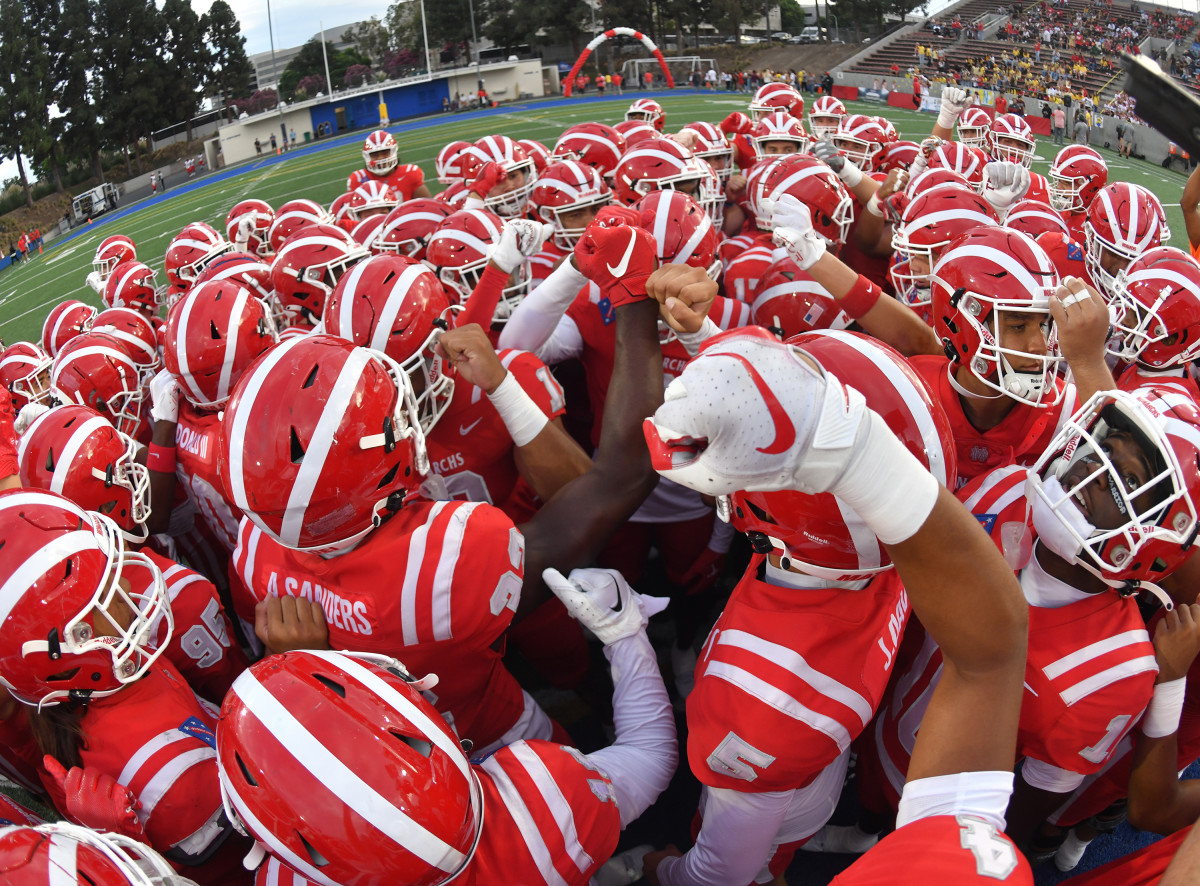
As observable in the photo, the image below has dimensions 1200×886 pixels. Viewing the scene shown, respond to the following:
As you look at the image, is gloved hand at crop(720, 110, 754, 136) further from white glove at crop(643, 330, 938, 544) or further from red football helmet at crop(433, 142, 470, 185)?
white glove at crop(643, 330, 938, 544)

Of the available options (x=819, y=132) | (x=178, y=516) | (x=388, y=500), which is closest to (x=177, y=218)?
(x=819, y=132)

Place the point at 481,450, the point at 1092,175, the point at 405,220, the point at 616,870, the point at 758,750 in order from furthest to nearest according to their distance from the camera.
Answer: the point at 1092,175
the point at 405,220
the point at 481,450
the point at 616,870
the point at 758,750

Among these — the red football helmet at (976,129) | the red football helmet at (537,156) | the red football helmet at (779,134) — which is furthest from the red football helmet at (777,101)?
the red football helmet at (537,156)

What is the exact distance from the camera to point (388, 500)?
7.33ft

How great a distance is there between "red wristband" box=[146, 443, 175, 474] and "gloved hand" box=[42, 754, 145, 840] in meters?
2.10

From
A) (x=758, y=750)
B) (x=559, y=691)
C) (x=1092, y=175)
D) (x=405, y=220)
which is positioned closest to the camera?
(x=758, y=750)

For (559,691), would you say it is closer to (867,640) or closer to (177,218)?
(867,640)

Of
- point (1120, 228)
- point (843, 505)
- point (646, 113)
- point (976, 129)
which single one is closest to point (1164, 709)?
point (843, 505)

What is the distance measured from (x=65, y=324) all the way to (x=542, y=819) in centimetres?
653

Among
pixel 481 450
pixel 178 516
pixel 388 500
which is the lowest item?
pixel 178 516

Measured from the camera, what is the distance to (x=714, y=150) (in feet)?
22.2

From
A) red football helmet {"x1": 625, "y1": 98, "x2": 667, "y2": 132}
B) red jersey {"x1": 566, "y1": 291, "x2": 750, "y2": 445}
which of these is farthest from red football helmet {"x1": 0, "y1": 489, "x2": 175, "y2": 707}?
red football helmet {"x1": 625, "y1": 98, "x2": 667, "y2": 132}

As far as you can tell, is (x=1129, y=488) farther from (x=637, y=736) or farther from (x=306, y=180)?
(x=306, y=180)

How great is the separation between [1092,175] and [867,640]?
6890mm
